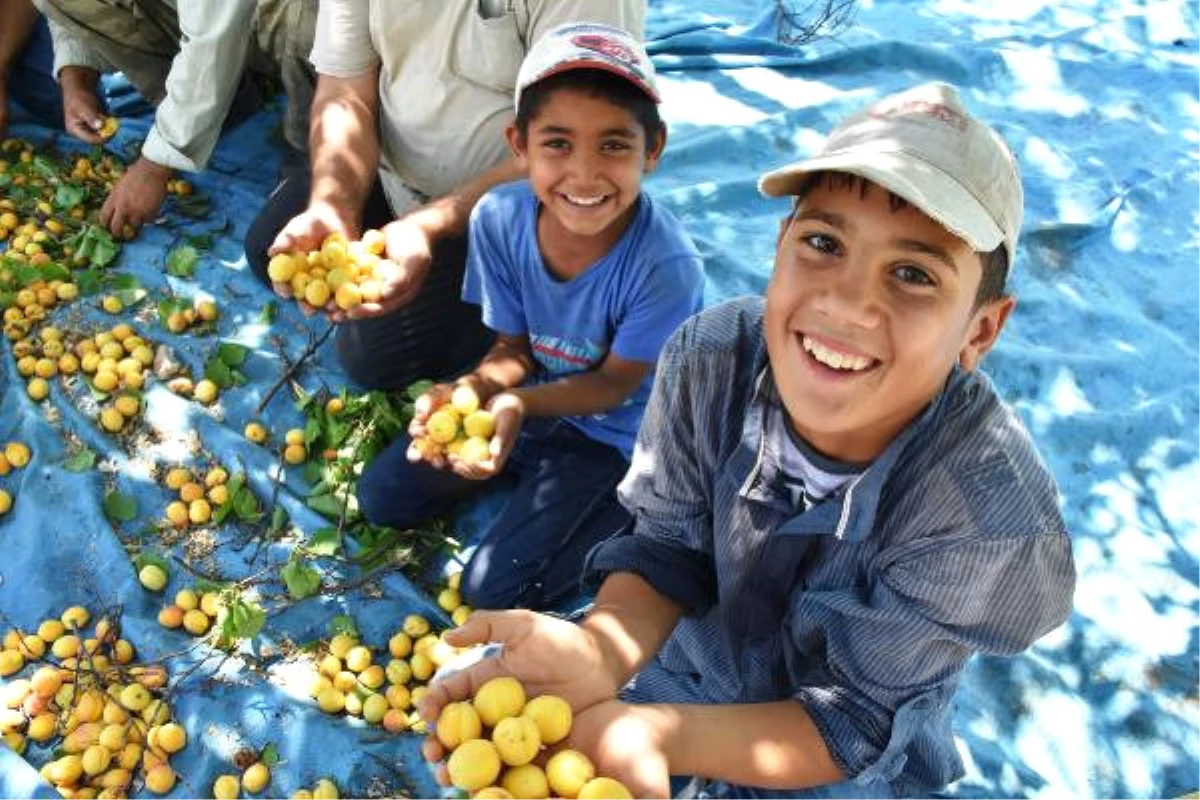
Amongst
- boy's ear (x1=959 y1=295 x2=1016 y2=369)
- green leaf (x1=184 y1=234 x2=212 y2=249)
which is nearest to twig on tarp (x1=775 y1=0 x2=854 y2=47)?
green leaf (x1=184 y1=234 x2=212 y2=249)

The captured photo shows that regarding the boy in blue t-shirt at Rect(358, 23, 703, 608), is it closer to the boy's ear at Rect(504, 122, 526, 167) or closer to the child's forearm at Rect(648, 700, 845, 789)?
the boy's ear at Rect(504, 122, 526, 167)

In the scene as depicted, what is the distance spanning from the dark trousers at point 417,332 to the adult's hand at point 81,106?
41.6 inches

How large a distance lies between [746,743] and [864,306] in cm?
83

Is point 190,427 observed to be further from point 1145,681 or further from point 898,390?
point 1145,681

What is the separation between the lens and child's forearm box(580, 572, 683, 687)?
5.81 feet

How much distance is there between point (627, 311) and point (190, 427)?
166 cm

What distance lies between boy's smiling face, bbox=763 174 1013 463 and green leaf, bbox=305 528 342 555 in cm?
178

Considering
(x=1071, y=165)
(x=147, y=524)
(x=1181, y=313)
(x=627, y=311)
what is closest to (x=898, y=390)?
(x=627, y=311)

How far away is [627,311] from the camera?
2.47 m

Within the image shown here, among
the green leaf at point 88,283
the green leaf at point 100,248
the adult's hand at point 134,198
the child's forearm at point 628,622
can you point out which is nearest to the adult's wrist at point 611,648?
the child's forearm at point 628,622

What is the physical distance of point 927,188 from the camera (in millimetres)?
1252

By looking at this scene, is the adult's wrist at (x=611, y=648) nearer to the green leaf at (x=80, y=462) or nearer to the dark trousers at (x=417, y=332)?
the dark trousers at (x=417, y=332)

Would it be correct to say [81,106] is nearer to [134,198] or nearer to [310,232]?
[134,198]

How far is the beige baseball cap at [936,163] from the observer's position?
1253 mm
